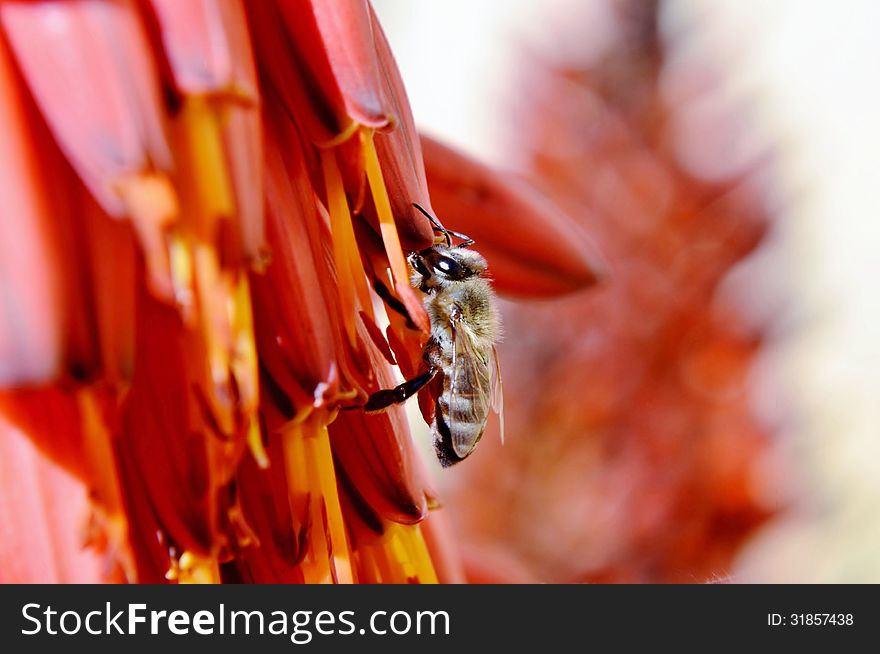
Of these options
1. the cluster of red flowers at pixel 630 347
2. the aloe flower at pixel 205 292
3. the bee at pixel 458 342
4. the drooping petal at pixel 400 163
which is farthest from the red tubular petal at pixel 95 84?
the cluster of red flowers at pixel 630 347

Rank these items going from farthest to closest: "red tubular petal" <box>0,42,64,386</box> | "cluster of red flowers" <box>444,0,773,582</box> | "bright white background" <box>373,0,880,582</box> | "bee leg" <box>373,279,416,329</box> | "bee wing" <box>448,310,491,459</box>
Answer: "bright white background" <box>373,0,880,582</box>
"cluster of red flowers" <box>444,0,773,582</box>
"bee wing" <box>448,310,491,459</box>
"bee leg" <box>373,279,416,329</box>
"red tubular petal" <box>0,42,64,386</box>

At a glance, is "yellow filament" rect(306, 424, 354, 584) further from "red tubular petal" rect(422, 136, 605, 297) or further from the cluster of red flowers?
the cluster of red flowers

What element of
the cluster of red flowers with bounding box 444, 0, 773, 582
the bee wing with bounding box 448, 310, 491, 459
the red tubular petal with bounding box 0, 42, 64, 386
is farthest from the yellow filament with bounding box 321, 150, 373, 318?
the cluster of red flowers with bounding box 444, 0, 773, 582

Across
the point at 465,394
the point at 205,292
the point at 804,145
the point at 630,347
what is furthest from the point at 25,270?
the point at 804,145

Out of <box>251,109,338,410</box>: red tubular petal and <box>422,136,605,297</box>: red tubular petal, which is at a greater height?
<box>422,136,605,297</box>: red tubular petal

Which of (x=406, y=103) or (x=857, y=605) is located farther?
(x=857, y=605)

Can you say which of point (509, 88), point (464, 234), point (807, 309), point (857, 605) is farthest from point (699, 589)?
point (807, 309)

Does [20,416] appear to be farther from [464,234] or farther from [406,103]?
[464,234]

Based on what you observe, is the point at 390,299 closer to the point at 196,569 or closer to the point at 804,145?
the point at 196,569
